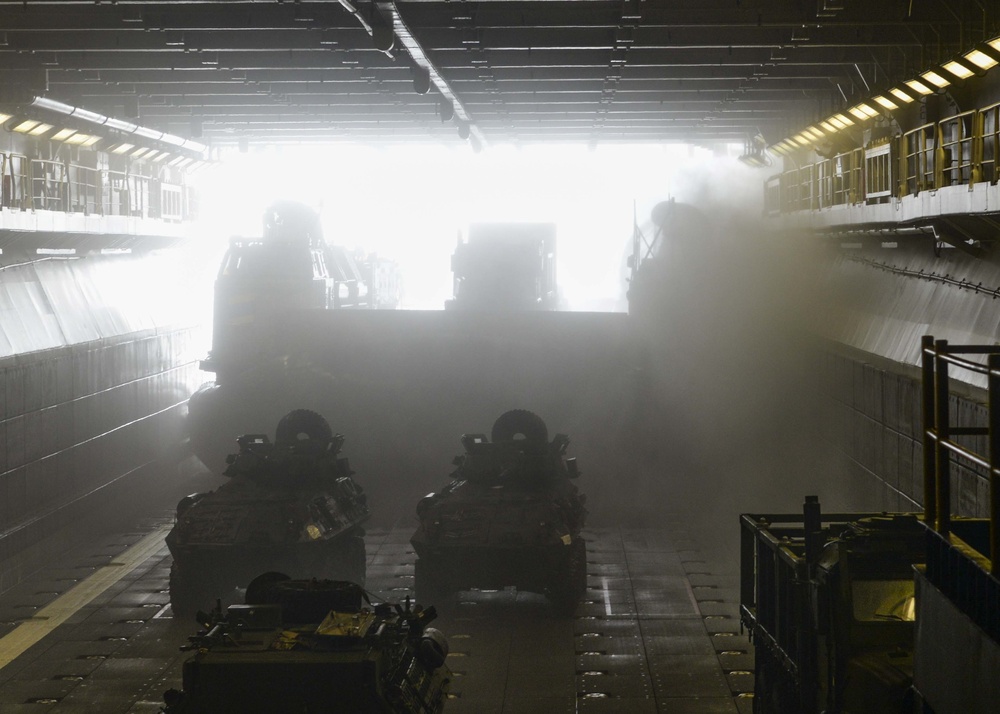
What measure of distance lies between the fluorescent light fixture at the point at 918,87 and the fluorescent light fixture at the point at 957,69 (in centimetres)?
143

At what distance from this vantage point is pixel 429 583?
1544 cm

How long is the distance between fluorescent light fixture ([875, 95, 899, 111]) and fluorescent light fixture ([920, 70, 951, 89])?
2.41 meters

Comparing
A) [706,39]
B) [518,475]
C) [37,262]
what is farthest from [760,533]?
[37,262]

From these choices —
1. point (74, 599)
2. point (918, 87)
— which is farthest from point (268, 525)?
point (918, 87)

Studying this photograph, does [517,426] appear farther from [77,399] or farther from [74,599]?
[77,399]

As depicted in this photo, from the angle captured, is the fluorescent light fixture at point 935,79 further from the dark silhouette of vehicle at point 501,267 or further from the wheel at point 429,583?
the dark silhouette of vehicle at point 501,267

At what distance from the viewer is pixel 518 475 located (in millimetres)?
16438

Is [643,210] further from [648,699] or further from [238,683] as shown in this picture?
[238,683]

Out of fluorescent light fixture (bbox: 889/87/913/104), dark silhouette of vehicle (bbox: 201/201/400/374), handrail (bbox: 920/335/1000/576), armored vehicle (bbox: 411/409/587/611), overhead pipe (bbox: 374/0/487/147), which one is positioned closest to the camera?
handrail (bbox: 920/335/1000/576)

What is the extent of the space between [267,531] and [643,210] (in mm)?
32484

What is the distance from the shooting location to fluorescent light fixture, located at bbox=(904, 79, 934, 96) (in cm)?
1756

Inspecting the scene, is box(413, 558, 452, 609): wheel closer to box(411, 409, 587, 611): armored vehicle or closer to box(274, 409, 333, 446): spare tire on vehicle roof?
box(411, 409, 587, 611): armored vehicle

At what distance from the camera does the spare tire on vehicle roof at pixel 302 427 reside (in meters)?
18.0

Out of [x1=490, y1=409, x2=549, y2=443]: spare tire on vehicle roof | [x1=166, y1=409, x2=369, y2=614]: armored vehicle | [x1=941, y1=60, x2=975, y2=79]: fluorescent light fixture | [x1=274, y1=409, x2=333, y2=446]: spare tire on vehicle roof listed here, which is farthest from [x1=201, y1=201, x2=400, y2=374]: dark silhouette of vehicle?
[x1=941, y1=60, x2=975, y2=79]: fluorescent light fixture
